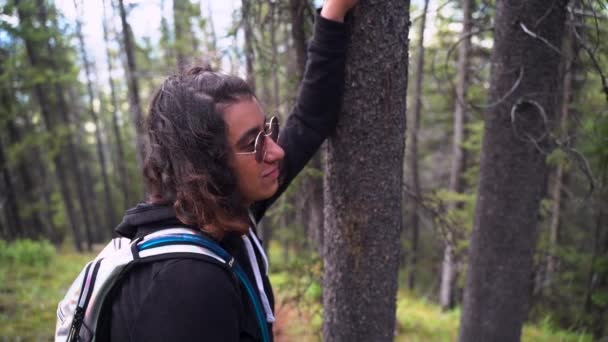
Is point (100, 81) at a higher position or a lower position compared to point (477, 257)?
higher

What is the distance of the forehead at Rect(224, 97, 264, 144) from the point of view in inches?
58.7

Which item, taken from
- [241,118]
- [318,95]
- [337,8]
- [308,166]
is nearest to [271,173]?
[241,118]

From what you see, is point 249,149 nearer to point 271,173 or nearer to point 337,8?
point 271,173

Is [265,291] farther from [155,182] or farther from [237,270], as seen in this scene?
[155,182]

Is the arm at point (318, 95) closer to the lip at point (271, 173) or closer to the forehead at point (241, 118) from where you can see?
the lip at point (271, 173)

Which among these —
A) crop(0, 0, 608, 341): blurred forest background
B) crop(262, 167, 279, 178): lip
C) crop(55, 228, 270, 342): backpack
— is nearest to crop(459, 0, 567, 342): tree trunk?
crop(0, 0, 608, 341): blurred forest background

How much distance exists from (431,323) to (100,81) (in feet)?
72.7

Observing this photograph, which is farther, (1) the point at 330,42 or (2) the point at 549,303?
(2) the point at 549,303

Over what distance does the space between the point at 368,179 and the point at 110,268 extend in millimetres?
1273

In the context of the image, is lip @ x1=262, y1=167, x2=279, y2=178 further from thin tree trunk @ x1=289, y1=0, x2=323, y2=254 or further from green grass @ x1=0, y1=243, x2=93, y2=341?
green grass @ x1=0, y1=243, x2=93, y2=341

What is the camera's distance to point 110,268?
4.25ft

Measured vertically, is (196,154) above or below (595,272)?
above

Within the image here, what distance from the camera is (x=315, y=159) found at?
3941mm

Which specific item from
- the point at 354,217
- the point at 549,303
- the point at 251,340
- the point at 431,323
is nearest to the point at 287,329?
the point at 431,323
